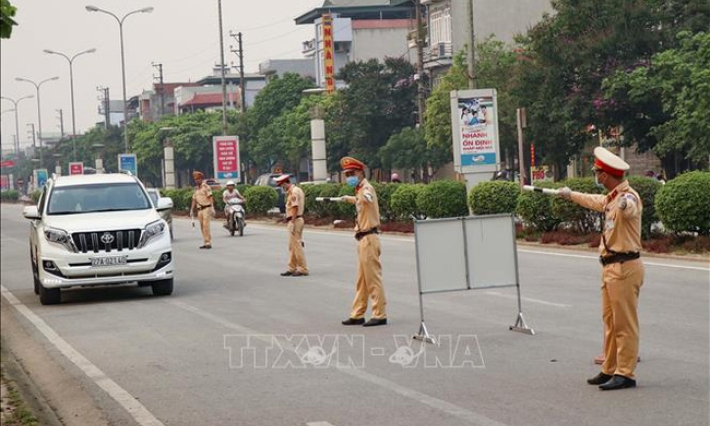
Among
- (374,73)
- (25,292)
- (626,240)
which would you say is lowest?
(25,292)

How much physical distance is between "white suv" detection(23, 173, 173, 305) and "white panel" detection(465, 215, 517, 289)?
664cm

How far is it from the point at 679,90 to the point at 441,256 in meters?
31.7

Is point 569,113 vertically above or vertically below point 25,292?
above

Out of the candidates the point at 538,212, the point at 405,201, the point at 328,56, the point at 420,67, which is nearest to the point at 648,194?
the point at 538,212

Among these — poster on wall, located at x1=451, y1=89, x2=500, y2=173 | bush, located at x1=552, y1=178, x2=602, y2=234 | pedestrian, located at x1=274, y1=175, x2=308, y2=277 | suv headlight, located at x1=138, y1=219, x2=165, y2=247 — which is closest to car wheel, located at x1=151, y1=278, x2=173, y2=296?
suv headlight, located at x1=138, y1=219, x2=165, y2=247

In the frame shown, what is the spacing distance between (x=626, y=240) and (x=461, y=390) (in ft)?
5.61

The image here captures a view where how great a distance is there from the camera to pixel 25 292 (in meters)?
22.8

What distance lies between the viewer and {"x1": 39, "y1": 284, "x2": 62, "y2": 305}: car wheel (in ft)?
64.5

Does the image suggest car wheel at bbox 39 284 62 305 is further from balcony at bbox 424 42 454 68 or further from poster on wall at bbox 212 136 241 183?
balcony at bbox 424 42 454 68

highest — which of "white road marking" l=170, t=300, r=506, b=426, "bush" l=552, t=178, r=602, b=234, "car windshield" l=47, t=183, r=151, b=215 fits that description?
"car windshield" l=47, t=183, r=151, b=215

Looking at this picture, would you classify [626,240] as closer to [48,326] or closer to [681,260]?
[48,326]

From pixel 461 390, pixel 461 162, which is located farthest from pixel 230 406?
pixel 461 162

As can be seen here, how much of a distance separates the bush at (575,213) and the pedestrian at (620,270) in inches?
685

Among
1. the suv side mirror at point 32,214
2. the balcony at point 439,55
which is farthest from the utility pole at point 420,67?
the suv side mirror at point 32,214
